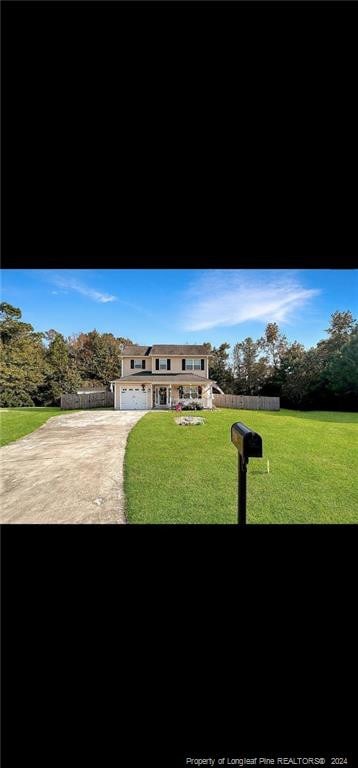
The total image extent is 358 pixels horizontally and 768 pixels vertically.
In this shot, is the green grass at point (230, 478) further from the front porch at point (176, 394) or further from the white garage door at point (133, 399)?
the front porch at point (176, 394)

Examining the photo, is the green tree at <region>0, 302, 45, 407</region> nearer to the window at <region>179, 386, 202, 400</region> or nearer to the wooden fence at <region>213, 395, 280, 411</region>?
the window at <region>179, 386, 202, 400</region>

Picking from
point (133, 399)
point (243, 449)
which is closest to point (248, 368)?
point (133, 399)

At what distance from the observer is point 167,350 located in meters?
16.3

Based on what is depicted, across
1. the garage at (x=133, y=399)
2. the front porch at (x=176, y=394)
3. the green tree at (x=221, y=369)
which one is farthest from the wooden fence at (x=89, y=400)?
the green tree at (x=221, y=369)

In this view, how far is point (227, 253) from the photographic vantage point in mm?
1280

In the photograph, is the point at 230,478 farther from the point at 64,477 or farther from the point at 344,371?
the point at 344,371

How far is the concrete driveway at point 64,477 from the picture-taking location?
11.0ft

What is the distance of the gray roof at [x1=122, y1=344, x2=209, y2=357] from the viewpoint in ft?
52.5

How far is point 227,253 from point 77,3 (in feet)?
Result: 2.72

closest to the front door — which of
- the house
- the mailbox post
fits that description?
the house

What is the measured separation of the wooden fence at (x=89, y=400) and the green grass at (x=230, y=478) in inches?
297
